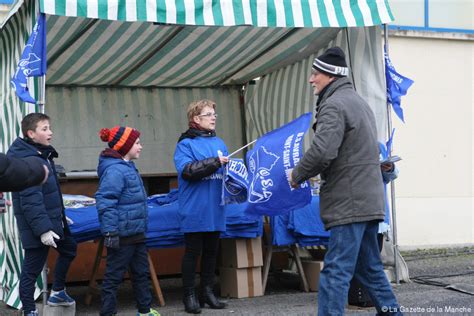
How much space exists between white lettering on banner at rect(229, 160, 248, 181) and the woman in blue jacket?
0.36 ft

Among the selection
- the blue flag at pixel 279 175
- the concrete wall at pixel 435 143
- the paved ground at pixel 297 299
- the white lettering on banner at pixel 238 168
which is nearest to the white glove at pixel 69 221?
the paved ground at pixel 297 299

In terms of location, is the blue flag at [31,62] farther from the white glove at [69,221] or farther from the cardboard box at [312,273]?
the cardboard box at [312,273]

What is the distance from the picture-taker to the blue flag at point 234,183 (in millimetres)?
6477

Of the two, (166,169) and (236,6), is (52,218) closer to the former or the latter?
(236,6)

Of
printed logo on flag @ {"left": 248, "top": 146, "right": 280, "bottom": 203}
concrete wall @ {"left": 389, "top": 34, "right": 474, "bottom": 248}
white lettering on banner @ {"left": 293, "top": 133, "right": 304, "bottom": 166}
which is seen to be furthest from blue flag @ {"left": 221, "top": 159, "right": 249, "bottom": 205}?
concrete wall @ {"left": 389, "top": 34, "right": 474, "bottom": 248}

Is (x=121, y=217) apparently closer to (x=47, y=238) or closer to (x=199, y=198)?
(x=47, y=238)

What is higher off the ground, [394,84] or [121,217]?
[394,84]

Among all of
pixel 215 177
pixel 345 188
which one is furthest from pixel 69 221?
pixel 345 188

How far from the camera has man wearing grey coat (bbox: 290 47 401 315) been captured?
4980 millimetres

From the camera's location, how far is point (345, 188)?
5.04 metres

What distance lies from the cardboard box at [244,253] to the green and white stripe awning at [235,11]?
205 cm

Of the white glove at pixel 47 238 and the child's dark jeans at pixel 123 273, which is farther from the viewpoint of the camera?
the child's dark jeans at pixel 123 273

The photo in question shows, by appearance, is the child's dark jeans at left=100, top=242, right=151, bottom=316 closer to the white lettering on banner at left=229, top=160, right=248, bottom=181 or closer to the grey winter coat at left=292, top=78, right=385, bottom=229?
the white lettering on banner at left=229, top=160, right=248, bottom=181

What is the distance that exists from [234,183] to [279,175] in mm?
587
